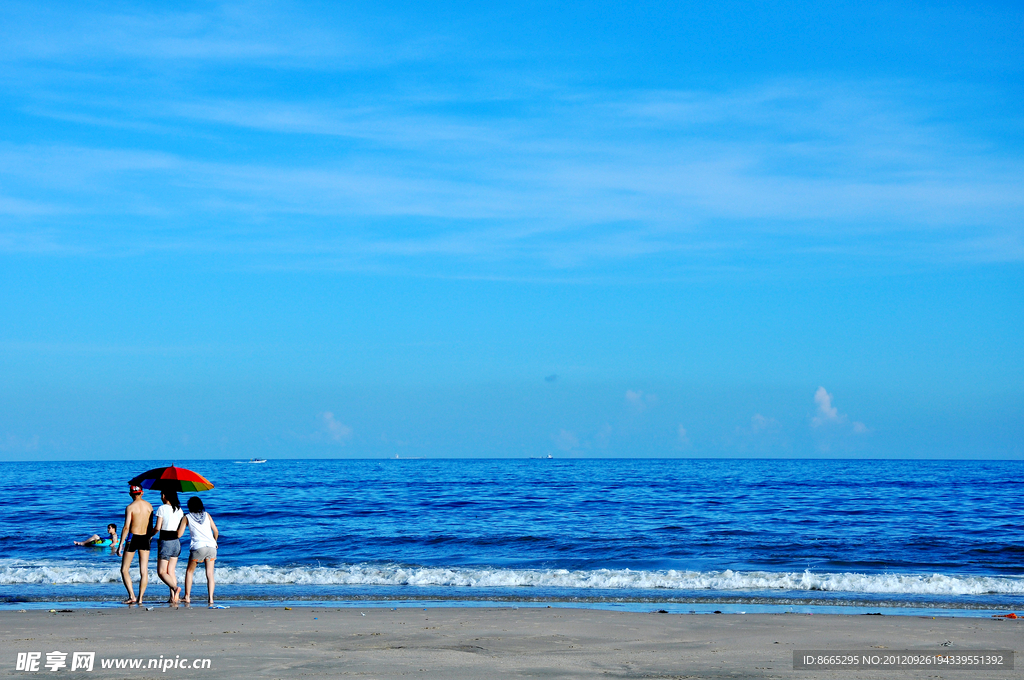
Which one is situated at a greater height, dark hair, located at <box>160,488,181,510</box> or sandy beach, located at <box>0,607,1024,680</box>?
dark hair, located at <box>160,488,181,510</box>

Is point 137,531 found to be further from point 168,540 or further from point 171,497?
point 171,497

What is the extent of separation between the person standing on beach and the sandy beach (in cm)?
50

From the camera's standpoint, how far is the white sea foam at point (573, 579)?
1672 cm

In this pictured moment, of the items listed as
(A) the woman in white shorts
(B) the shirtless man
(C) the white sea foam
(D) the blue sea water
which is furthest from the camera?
(C) the white sea foam

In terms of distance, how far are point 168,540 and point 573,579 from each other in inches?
334

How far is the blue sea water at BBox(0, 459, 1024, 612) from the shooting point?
15.8 m

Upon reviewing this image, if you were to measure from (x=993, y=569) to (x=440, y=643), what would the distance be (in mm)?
14847

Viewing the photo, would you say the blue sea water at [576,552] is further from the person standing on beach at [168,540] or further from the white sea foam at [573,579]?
the person standing on beach at [168,540]

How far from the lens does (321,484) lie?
52625 millimetres

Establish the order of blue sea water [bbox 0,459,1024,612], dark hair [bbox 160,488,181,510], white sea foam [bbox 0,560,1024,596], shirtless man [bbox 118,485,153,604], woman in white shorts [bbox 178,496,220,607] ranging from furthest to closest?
white sea foam [bbox 0,560,1024,596]
blue sea water [bbox 0,459,1024,612]
dark hair [bbox 160,488,181,510]
shirtless man [bbox 118,485,153,604]
woman in white shorts [bbox 178,496,220,607]

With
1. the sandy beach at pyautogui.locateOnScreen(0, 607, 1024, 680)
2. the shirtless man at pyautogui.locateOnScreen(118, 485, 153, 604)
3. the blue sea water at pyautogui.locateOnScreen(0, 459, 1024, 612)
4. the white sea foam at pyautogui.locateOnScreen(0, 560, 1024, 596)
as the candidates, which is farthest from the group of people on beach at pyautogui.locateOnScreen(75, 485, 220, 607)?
the white sea foam at pyautogui.locateOnScreen(0, 560, 1024, 596)

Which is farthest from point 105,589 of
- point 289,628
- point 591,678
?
point 591,678

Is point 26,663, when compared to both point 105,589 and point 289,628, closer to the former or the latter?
point 289,628

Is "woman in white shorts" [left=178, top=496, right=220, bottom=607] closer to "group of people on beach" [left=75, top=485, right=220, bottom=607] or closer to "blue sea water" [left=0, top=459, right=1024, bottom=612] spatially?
"group of people on beach" [left=75, top=485, right=220, bottom=607]
